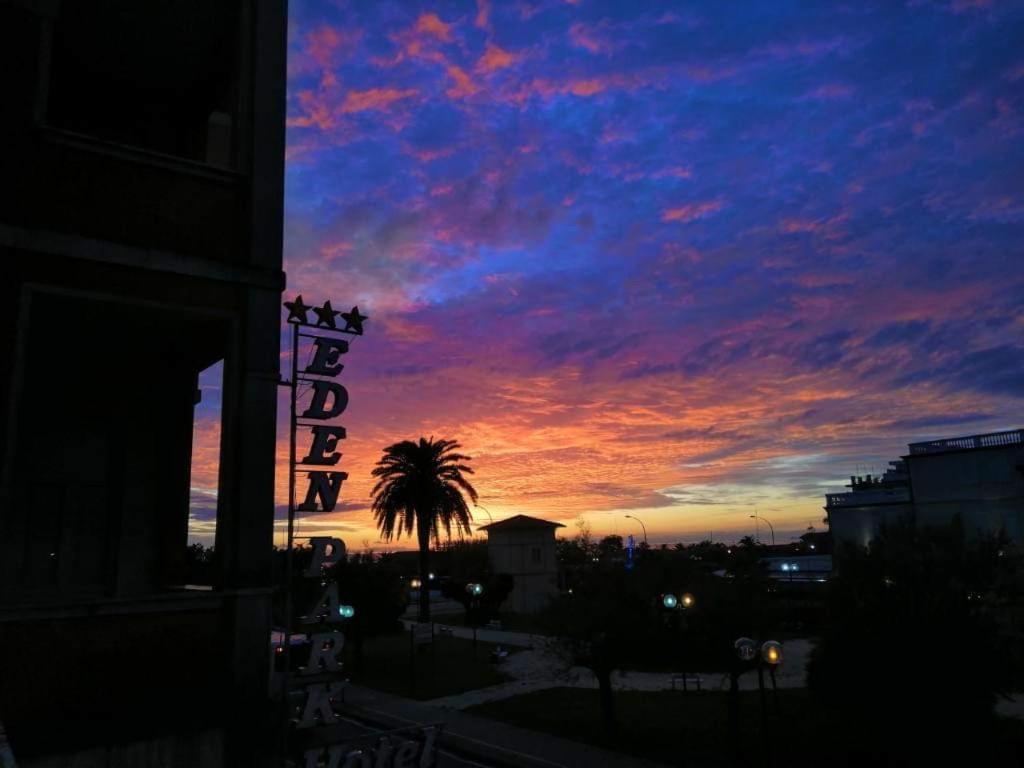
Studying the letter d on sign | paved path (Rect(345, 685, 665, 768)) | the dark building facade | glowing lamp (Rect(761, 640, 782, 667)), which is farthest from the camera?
paved path (Rect(345, 685, 665, 768))

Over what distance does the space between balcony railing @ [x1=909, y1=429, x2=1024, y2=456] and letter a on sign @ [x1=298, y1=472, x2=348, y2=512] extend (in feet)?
187

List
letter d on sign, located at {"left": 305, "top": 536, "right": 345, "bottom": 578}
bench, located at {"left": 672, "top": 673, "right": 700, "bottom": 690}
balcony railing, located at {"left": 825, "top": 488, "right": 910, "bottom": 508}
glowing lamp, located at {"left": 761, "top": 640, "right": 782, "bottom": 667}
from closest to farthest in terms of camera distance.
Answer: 1. letter d on sign, located at {"left": 305, "top": 536, "right": 345, "bottom": 578}
2. glowing lamp, located at {"left": 761, "top": 640, "right": 782, "bottom": 667}
3. bench, located at {"left": 672, "top": 673, "right": 700, "bottom": 690}
4. balcony railing, located at {"left": 825, "top": 488, "right": 910, "bottom": 508}

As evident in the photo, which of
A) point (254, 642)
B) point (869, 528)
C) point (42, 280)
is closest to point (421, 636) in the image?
point (254, 642)

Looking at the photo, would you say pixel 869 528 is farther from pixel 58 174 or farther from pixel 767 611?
pixel 58 174

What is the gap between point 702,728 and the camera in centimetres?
2312

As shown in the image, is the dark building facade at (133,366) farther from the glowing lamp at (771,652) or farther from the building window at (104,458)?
the glowing lamp at (771,652)

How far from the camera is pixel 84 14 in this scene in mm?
11078

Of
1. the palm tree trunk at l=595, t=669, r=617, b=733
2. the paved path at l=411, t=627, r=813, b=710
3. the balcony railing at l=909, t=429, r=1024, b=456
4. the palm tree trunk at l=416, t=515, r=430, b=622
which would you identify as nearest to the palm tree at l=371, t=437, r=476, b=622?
the palm tree trunk at l=416, t=515, r=430, b=622

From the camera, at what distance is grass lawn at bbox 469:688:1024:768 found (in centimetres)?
1956

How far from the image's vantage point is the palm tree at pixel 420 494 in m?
47.8

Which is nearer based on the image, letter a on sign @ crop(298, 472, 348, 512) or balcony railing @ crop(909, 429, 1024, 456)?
letter a on sign @ crop(298, 472, 348, 512)

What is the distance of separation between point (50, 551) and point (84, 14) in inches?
338

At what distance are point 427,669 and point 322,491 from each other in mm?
27915

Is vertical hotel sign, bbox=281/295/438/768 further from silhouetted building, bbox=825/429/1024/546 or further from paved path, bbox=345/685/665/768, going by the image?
silhouetted building, bbox=825/429/1024/546
